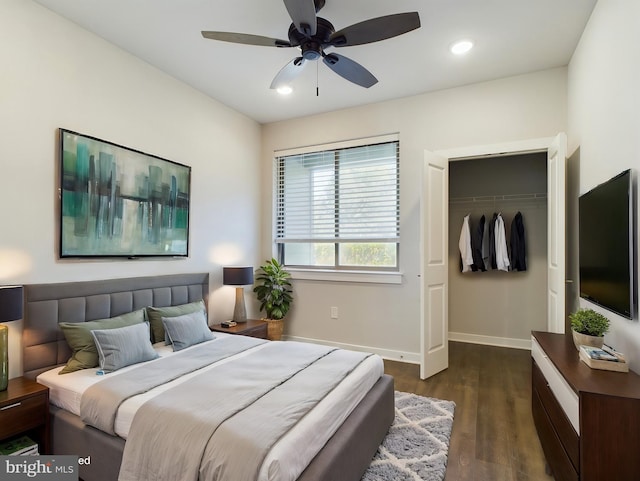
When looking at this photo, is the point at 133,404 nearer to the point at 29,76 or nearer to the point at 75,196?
the point at 75,196

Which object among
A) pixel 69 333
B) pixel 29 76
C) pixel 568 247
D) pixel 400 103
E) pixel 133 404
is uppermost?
pixel 400 103

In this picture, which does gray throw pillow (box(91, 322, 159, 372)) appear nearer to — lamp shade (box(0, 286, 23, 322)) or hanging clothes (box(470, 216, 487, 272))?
lamp shade (box(0, 286, 23, 322))

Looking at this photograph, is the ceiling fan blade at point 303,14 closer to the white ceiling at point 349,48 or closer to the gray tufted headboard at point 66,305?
the white ceiling at point 349,48

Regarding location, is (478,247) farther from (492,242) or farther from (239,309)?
(239,309)

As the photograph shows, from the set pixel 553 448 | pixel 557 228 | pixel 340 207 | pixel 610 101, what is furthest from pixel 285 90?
pixel 553 448

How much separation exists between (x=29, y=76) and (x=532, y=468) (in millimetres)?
4060

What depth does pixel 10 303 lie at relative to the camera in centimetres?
191

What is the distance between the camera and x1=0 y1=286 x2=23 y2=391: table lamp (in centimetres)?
188

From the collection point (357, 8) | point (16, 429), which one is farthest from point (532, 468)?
point (357, 8)

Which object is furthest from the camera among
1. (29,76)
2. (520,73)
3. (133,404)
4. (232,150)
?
(232,150)

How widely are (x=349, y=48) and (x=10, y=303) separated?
3.00 m

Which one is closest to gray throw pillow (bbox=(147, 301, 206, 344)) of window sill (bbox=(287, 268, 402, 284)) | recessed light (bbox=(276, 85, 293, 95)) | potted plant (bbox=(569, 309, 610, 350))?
window sill (bbox=(287, 268, 402, 284))

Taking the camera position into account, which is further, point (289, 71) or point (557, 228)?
point (557, 228)

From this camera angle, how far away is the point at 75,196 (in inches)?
99.4
